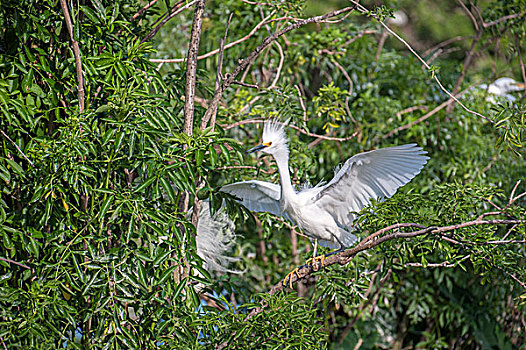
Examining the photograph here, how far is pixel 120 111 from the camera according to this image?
186 cm

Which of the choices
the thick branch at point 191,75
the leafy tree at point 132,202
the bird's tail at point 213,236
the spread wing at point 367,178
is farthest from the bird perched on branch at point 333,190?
the bird's tail at point 213,236

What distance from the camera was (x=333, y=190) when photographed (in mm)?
2283

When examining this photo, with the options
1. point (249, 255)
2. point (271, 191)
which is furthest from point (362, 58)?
point (271, 191)

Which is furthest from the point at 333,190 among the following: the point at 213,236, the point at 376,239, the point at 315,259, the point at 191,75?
the point at 213,236

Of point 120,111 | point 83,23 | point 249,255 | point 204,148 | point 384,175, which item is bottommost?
point 249,255

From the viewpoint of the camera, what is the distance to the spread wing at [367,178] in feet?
6.84

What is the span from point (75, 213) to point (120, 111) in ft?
1.19

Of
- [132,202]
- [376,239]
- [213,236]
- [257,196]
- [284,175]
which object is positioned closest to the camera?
[132,202]

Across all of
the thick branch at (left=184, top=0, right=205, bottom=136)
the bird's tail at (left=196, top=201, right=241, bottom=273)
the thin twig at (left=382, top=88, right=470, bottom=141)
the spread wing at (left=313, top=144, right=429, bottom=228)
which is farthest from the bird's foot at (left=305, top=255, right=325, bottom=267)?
the thin twig at (left=382, top=88, right=470, bottom=141)

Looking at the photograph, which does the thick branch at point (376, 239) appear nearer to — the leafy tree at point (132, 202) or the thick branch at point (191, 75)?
the leafy tree at point (132, 202)

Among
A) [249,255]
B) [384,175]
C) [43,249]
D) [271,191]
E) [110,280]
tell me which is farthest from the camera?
[249,255]

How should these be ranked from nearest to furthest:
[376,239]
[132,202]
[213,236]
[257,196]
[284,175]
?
[132,202]
[376,239]
[284,175]
[257,196]
[213,236]

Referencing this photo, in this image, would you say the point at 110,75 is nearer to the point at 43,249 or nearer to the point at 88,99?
the point at 88,99

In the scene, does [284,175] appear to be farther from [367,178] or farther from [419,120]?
[419,120]
